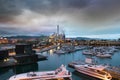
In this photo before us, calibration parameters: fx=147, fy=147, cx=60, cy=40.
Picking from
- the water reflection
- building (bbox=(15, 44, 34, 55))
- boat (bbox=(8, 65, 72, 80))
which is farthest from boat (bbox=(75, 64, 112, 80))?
building (bbox=(15, 44, 34, 55))

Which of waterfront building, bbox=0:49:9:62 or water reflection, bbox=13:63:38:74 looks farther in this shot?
waterfront building, bbox=0:49:9:62

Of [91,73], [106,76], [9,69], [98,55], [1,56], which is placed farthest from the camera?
[98,55]

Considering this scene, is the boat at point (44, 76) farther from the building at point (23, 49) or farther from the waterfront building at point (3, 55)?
the building at point (23, 49)

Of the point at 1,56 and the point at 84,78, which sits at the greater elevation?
the point at 1,56

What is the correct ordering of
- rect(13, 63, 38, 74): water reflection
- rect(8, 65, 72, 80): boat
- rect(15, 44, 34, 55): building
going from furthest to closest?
rect(15, 44, 34, 55): building
rect(13, 63, 38, 74): water reflection
rect(8, 65, 72, 80): boat

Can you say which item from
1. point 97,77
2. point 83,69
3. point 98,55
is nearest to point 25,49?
point 83,69

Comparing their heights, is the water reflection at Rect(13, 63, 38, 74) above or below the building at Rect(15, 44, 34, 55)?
below

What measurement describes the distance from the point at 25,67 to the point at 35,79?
523 inches

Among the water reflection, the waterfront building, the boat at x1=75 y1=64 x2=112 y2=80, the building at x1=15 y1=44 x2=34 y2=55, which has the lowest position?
the water reflection

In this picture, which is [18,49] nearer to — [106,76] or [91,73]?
[91,73]

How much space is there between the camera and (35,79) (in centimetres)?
2292

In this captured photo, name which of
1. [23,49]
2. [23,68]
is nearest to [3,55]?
[23,49]

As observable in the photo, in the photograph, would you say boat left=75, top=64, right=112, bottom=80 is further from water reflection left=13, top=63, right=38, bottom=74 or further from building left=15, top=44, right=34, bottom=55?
building left=15, top=44, right=34, bottom=55

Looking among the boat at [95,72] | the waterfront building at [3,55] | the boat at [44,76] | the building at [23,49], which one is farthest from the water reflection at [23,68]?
the boat at [95,72]
